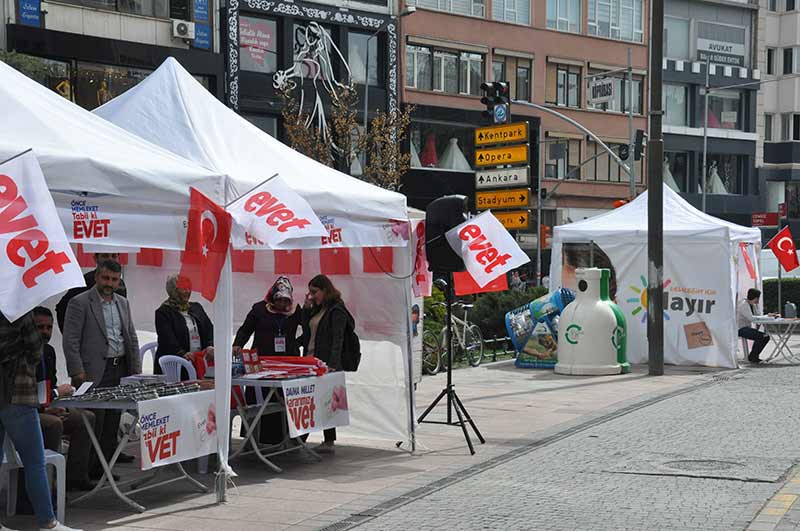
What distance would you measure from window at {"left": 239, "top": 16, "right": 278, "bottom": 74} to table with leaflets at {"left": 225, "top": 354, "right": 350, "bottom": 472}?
31564 mm

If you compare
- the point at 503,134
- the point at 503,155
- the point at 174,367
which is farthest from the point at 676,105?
the point at 174,367

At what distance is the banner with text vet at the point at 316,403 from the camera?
10695 millimetres

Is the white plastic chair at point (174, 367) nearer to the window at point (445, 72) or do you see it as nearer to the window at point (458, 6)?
the window at point (445, 72)

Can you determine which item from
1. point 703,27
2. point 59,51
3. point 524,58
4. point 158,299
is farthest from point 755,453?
point 703,27

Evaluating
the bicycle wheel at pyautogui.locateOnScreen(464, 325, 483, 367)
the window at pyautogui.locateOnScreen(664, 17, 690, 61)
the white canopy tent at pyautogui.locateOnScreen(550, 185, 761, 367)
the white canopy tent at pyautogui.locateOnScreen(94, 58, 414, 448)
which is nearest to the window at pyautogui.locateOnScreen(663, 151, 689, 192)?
the window at pyautogui.locateOnScreen(664, 17, 690, 61)

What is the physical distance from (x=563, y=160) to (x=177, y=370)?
44413 mm

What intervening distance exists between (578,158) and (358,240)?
146ft

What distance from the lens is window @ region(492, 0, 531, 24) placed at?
51906 mm

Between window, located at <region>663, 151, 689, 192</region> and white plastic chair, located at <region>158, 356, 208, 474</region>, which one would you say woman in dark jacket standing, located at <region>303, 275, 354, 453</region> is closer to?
white plastic chair, located at <region>158, 356, 208, 474</region>

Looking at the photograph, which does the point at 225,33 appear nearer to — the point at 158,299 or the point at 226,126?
the point at 158,299

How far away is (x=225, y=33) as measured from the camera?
40906 millimetres

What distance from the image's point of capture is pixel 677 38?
199ft

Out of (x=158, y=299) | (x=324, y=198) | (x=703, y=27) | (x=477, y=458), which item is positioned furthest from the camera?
(x=703, y=27)

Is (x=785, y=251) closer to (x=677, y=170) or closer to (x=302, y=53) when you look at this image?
(x=302, y=53)
